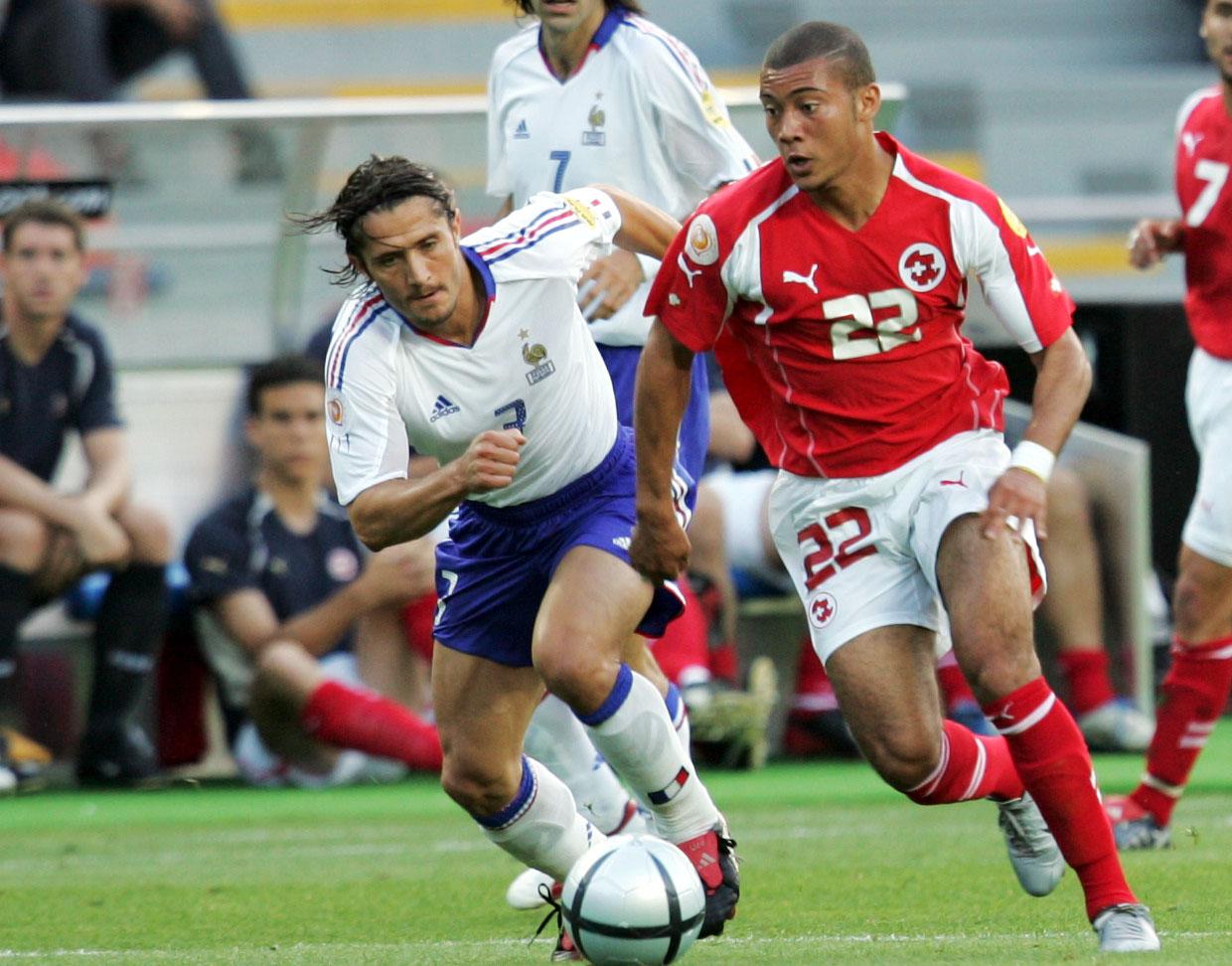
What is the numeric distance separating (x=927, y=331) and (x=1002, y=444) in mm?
325

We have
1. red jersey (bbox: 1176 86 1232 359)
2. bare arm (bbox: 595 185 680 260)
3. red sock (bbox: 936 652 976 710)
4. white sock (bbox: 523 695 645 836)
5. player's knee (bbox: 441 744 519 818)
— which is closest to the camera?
player's knee (bbox: 441 744 519 818)

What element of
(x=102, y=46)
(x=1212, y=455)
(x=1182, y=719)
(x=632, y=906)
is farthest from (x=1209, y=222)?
(x=102, y=46)

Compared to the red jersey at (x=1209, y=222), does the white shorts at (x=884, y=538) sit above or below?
below

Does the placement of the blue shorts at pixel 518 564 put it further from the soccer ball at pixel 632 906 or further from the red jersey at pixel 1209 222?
the red jersey at pixel 1209 222

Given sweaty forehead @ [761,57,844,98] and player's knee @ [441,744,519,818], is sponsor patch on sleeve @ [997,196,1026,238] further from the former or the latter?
player's knee @ [441,744,519,818]

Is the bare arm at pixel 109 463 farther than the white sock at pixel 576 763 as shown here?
Yes

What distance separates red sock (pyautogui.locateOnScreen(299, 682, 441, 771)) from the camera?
8469 millimetres

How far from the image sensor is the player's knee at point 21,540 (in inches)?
336

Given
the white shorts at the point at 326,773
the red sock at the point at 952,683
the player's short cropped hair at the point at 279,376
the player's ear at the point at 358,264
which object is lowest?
the white shorts at the point at 326,773

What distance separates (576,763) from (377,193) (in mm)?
1693

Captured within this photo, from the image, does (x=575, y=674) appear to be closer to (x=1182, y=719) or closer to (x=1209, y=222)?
(x=1182, y=719)

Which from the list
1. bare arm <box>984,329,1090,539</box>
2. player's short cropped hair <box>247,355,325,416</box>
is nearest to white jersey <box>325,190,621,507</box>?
bare arm <box>984,329,1090,539</box>

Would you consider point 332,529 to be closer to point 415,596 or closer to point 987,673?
point 415,596

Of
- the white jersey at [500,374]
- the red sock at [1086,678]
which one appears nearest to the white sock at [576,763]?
the white jersey at [500,374]
